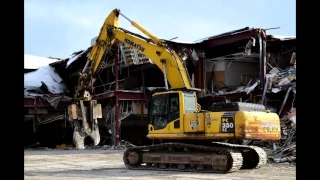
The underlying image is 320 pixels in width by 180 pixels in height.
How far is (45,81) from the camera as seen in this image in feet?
115

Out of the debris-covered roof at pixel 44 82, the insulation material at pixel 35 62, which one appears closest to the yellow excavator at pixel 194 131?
the debris-covered roof at pixel 44 82

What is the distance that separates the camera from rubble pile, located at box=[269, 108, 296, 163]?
58.2 ft

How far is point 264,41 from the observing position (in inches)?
1097

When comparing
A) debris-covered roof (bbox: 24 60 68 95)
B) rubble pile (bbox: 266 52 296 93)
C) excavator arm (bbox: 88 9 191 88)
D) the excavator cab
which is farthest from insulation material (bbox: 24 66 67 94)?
the excavator cab

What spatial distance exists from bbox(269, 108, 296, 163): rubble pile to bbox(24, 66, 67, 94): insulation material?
17535 millimetres

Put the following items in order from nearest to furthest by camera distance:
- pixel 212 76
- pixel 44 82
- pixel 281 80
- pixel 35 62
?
pixel 281 80, pixel 212 76, pixel 44 82, pixel 35 62

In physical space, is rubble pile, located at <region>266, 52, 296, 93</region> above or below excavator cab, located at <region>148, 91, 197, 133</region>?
above

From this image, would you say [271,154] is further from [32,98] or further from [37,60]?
[37,60]

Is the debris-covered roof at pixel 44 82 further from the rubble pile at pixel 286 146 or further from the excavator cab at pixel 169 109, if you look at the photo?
the excavator cab at pixel 169 109

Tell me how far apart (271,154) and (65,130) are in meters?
19.1

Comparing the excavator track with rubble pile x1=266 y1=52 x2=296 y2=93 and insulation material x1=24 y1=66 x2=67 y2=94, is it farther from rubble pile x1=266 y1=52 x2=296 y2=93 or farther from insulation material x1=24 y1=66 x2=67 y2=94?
insulation material x1=24 y1=66 x2=67 y2=94

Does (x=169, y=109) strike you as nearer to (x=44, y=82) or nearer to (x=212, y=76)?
(x=212, y=76)

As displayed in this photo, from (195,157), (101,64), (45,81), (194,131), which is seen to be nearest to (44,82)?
(45,81)

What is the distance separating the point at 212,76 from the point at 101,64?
10020 millimetres
